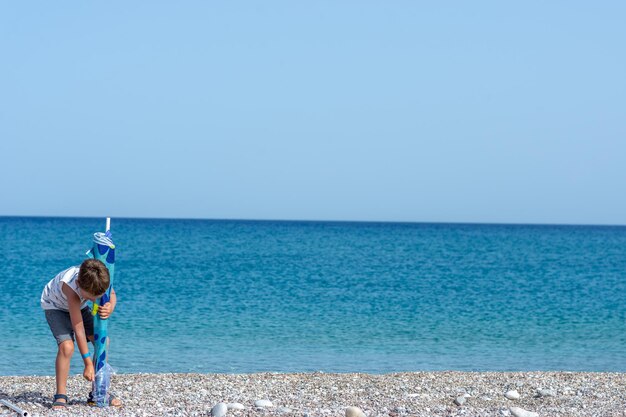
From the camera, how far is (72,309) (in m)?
8.23

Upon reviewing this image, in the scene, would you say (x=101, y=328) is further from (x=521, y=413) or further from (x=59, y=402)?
(x=521, y=413)

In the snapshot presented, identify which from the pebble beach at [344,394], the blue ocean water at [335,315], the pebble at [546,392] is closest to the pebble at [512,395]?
the pebble beach at [344,394]

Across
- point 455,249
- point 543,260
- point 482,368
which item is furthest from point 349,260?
point 482,368

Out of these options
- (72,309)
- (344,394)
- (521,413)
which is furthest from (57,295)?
(521,413)

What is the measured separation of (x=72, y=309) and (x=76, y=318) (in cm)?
10

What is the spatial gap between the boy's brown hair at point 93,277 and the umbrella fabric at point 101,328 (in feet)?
0.74

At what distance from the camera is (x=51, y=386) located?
10602 millimetres

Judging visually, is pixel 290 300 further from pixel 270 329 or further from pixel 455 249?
pixel 455 249

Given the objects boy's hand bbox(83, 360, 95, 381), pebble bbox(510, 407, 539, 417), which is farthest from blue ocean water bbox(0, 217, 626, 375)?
pebble bbox(510, 407, 539, 417)

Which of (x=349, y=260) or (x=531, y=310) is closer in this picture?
(x=531, y=310)

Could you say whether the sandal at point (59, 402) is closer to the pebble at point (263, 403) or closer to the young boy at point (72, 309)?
the young boy at point (72, 309)

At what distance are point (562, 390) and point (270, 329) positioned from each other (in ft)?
30.9

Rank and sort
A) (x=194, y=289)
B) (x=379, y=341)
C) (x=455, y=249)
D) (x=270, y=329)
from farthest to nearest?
(x=455, y=249) < (x=194, y=289) < (x=270, y=329) < (x=379, y=341)

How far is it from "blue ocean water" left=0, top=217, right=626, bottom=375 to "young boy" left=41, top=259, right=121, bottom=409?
501 centimetres
